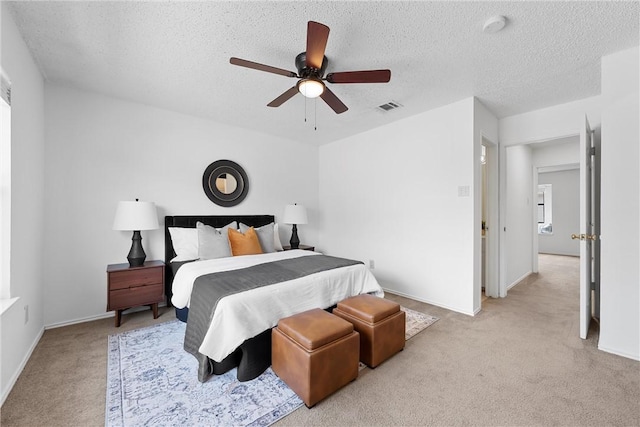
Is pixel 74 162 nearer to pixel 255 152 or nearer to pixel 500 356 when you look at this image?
pixel 255 152

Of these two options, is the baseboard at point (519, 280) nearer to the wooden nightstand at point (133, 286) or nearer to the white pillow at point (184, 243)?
the white pillow at point (184, 243)

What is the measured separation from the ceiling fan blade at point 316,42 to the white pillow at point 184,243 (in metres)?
2.55

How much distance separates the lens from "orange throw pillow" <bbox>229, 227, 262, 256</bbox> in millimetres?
3388

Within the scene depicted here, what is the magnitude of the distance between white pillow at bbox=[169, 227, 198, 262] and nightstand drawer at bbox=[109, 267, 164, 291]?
293mm

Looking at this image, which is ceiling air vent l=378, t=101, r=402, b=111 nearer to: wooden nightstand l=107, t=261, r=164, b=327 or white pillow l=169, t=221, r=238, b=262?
white pillow l=169, t=221, r=238, b=262

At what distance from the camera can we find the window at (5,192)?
6.13 ft

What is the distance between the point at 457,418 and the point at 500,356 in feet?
3.25

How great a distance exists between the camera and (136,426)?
1522 millimetres

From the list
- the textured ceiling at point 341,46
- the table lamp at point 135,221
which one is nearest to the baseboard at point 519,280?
the textured ceiling at point 341,46

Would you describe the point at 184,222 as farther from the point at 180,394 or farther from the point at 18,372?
the point at 180,394

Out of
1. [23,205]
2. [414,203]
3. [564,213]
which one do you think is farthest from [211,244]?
[564,213]

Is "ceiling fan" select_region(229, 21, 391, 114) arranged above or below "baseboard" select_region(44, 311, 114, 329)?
above

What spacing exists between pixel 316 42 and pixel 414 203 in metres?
2.66

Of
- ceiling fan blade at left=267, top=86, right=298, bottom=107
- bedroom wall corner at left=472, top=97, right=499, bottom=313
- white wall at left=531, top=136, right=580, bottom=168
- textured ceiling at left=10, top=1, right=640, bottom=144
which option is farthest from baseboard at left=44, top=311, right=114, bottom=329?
white wall at left=531, top=136, right=580, bottom=168
